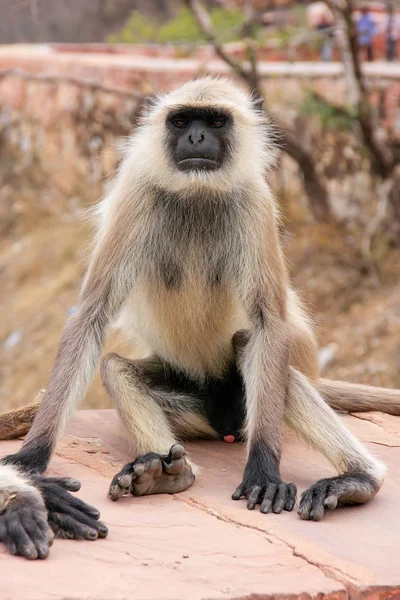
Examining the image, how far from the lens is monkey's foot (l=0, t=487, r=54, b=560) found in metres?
3.30

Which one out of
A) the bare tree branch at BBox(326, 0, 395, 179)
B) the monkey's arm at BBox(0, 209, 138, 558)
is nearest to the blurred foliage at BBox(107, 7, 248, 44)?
the bare tree branch at BBox(326, 0, 395, 179)

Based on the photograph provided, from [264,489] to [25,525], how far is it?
113 centimetres

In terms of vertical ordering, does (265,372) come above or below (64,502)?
above

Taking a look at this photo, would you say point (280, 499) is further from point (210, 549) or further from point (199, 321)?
point (199, 321)

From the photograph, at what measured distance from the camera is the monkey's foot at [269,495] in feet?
13.4

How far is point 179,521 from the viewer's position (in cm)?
389

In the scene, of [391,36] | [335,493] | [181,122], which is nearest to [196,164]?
[181,122]

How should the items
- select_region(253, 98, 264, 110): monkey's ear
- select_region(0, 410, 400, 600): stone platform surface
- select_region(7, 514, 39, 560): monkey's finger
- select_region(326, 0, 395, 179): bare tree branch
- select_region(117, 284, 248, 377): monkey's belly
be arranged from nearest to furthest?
select_region(0, 410, 400, 600): stone platform surface
select_region(7, 514, 39, 560): monkey's finger
select_region(117, 284, 248, 377): monkey's belly
select_region(253, 98, 264, 110): monkey's ear
select_region(326, 0, 395, 179): bare tree branch

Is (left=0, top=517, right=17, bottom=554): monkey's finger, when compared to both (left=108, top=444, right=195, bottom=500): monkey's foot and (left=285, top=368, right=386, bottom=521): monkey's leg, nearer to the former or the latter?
(left=108, top=444, right=195, bottom=500): monkey's foot

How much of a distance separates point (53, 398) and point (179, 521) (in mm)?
772

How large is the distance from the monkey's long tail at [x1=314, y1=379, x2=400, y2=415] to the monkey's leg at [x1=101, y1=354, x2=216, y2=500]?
726mm

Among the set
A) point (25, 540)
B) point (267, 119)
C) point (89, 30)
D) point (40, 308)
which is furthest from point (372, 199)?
point (89, 30)

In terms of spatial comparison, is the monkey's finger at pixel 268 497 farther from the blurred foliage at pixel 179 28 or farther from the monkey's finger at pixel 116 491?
the blurred foliage at pixel 179 28

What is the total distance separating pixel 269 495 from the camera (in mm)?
4113
